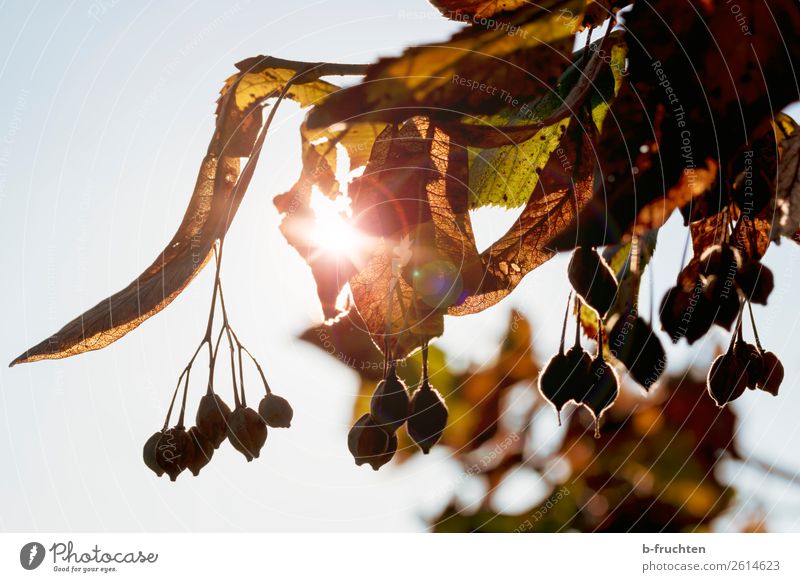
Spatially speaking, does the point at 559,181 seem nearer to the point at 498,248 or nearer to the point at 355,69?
the point at 498,248

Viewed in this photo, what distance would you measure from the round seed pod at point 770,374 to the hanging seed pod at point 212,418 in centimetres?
45

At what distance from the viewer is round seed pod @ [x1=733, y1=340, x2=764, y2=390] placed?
2.09ft

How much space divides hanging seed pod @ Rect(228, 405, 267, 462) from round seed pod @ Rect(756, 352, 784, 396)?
42 centimetres

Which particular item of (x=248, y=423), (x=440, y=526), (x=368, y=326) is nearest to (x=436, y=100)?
(x=368, y=326)

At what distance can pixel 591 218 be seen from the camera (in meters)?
0.52

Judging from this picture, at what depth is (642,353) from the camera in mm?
563

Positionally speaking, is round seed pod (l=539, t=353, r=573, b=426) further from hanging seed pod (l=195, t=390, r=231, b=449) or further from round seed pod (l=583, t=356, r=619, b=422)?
hanging seed pod (l=195, t=390, r=231, b=449)

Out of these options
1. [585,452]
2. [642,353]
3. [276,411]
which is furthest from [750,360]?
[585,452]

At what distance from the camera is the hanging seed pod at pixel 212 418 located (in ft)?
2.07

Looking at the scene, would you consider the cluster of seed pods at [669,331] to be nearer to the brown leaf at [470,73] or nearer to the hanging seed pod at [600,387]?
the hanging seed pod at [600,387]

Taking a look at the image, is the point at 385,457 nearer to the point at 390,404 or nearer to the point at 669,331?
the point at 390,404

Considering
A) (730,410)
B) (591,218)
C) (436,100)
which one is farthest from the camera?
(730,410)

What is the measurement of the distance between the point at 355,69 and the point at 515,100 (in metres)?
0.14

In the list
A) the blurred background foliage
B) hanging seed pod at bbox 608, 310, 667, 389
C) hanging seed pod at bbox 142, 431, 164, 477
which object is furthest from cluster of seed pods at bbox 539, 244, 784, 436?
the blurred background foliage
